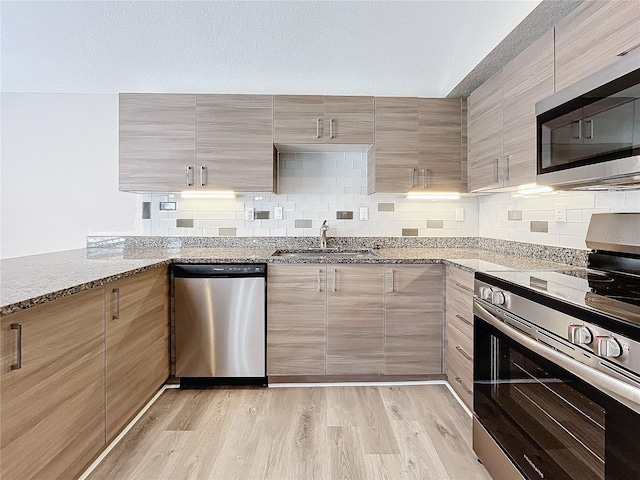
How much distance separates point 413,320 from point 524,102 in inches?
57.6

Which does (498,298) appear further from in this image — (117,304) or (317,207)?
(317,207)

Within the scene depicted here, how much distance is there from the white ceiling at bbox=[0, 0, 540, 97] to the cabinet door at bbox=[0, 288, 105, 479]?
1826 millimetres

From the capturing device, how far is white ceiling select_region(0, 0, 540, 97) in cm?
249

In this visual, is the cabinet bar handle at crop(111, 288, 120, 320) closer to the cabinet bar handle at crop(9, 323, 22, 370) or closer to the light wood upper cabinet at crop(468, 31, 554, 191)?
the cabinet bar handle at crop(9, 323, 22, 370)

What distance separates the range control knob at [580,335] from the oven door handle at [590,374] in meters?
0.06

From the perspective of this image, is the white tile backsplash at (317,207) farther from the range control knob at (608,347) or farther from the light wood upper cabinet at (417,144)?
the range control knob at (608,347)

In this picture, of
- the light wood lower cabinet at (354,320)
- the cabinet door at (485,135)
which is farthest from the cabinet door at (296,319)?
the cabinet door at (485,135)

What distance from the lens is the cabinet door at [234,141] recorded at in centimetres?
300

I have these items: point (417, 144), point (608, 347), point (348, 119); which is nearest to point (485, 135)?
point (417, 144)

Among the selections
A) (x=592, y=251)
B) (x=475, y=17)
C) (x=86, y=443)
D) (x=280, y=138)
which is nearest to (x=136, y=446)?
(x=86, y=443)

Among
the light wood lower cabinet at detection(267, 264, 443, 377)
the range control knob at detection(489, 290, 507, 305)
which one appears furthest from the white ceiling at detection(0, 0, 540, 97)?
the light wood lower cabinet at detection(267, 264, 443, 377)

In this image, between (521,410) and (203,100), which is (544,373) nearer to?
(521,410)

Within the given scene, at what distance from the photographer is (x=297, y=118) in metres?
3.01

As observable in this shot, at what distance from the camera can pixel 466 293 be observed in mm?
2332
